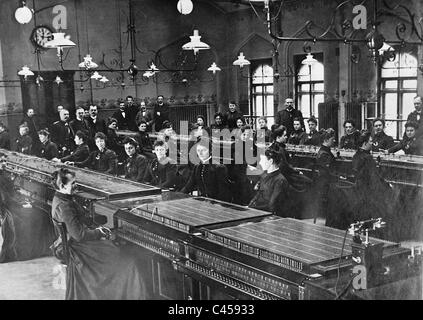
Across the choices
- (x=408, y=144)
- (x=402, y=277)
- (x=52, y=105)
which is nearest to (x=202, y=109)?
(x=52, y=105)

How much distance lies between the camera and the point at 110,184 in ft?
18.5

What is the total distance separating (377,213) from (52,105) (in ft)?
33.7

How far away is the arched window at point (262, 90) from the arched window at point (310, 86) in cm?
107

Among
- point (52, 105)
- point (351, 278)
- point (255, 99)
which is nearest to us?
point (351, 278)

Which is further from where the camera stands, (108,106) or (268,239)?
(108,106)

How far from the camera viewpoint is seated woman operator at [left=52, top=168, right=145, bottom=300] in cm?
422

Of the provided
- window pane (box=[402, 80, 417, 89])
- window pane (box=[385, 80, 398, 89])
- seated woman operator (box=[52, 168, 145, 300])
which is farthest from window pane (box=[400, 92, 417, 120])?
seated woman operator (box=[52, 168, 145, 300])

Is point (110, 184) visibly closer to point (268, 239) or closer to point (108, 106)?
point (268, 239)

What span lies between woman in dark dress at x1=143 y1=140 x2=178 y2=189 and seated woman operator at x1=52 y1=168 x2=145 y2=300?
6.77ft

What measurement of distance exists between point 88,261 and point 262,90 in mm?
10735

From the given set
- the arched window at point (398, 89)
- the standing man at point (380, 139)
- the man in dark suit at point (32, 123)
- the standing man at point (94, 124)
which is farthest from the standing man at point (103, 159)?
the arched window at point (398, 89)

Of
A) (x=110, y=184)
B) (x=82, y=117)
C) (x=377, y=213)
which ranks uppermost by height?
(x=82, y=117)

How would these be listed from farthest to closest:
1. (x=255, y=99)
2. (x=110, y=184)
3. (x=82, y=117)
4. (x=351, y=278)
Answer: (x=255, y=99)
(x=82, y=117)
(x=110, y=184)
(x=351, y=278)

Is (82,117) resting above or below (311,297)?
above
